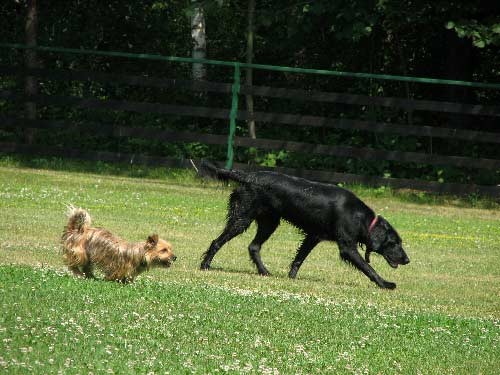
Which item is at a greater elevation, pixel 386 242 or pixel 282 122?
pixel 282 122

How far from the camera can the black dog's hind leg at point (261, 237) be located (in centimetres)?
1195

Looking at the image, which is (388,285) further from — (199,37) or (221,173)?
(199,37)

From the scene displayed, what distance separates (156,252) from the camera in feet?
31.1

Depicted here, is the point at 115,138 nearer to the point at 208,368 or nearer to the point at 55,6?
the point at 55,6

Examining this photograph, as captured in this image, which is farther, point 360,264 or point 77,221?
point 360,264

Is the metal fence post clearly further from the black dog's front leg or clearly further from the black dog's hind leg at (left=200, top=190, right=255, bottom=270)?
the black dog's front leg

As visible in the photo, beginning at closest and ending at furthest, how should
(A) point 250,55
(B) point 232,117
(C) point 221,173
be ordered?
(C) point 221,173
(B) point 232,117
(A) point 250,55

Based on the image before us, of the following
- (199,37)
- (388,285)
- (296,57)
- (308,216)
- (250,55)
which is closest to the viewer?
(388,285)

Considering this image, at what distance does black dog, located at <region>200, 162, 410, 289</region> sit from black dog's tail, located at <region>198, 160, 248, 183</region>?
0.01 meters

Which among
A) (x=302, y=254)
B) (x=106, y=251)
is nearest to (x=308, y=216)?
(x=302, y=254)

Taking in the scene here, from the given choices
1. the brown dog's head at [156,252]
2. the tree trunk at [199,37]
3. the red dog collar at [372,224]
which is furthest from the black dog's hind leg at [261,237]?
the tree trunk at [199,37]

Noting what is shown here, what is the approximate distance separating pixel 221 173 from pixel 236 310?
11.3ft

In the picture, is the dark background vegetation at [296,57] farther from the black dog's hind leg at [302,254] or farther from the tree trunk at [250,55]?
the black dog's hind leg at [302,254]

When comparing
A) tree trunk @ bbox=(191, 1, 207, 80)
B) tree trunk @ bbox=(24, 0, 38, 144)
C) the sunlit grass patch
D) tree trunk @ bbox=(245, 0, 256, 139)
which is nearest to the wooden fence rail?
tree trunk @ bbox=(24, 0, 38, 144)
